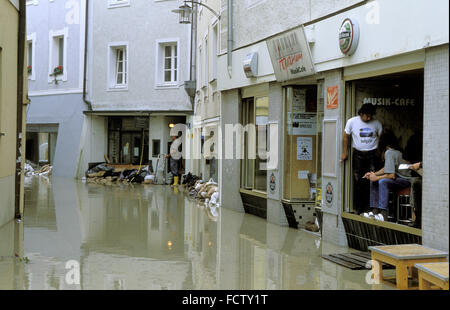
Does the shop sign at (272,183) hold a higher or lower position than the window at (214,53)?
lower

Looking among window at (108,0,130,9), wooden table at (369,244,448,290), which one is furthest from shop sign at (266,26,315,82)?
window at (108,0,130,9)

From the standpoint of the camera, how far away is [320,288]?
24.0 ft

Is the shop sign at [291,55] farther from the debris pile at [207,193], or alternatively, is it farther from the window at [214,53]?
the window at [214,53]

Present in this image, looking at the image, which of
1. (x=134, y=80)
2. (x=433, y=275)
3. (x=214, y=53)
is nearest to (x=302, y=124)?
(x=433, y=275)

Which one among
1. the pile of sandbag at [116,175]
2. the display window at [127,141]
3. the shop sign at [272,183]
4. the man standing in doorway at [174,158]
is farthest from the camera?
the display window at [127,141]

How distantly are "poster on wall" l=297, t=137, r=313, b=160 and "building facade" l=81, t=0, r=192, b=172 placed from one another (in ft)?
49.4

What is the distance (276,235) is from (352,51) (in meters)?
3.67

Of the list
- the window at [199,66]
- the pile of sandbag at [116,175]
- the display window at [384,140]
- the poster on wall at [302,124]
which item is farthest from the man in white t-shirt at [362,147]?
the pile of sandbag at [116,175]

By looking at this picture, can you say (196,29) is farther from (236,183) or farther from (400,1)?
(400,1)

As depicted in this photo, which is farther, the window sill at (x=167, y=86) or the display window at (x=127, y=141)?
the display window at (x=127, y=141)

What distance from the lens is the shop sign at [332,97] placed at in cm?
1077

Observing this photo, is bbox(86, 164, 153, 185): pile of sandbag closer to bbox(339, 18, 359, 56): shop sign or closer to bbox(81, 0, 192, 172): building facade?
bbox(81, 0, 192, 172): building facade

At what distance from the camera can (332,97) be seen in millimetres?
10922
